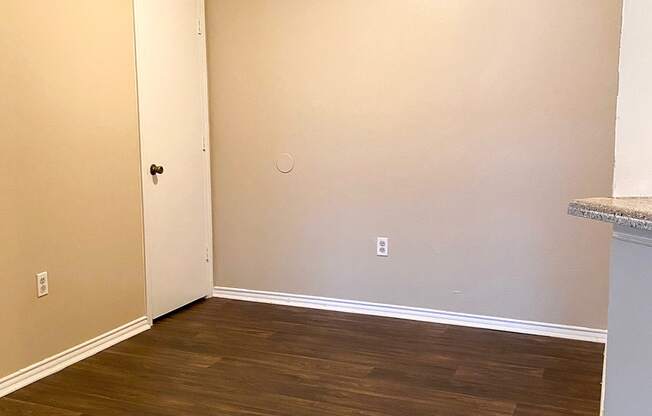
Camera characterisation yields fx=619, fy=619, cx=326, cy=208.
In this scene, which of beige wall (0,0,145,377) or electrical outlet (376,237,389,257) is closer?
beige wall (0,0,145,377)

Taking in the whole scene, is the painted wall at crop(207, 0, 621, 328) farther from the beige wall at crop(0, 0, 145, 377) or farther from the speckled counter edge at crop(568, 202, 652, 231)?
the speckled counter edge at crop(568, 202, 652, 231)

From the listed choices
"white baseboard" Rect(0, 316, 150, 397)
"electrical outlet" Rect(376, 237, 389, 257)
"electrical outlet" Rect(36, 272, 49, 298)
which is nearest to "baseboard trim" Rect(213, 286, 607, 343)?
"electrical outlet" Rect(376, 237, 389, 257)

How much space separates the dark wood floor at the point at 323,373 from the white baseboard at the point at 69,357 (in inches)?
1.9

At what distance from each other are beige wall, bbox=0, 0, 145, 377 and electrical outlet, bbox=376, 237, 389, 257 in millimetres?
1377

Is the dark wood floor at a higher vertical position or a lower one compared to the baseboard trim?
lower

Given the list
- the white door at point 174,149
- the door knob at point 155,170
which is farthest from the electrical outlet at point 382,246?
the door knob at point 155,170

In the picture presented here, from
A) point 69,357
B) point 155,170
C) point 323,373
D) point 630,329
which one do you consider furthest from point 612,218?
point 155,170

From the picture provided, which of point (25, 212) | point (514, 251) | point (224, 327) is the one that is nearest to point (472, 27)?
point (514, 251)

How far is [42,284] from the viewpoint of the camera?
283cm

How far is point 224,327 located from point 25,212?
4.18 ft

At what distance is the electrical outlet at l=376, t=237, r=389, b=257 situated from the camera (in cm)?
370

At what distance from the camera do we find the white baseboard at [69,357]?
2.68 metres

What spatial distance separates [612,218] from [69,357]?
8.39ft

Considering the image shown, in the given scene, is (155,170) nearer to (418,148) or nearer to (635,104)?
(418,148)
